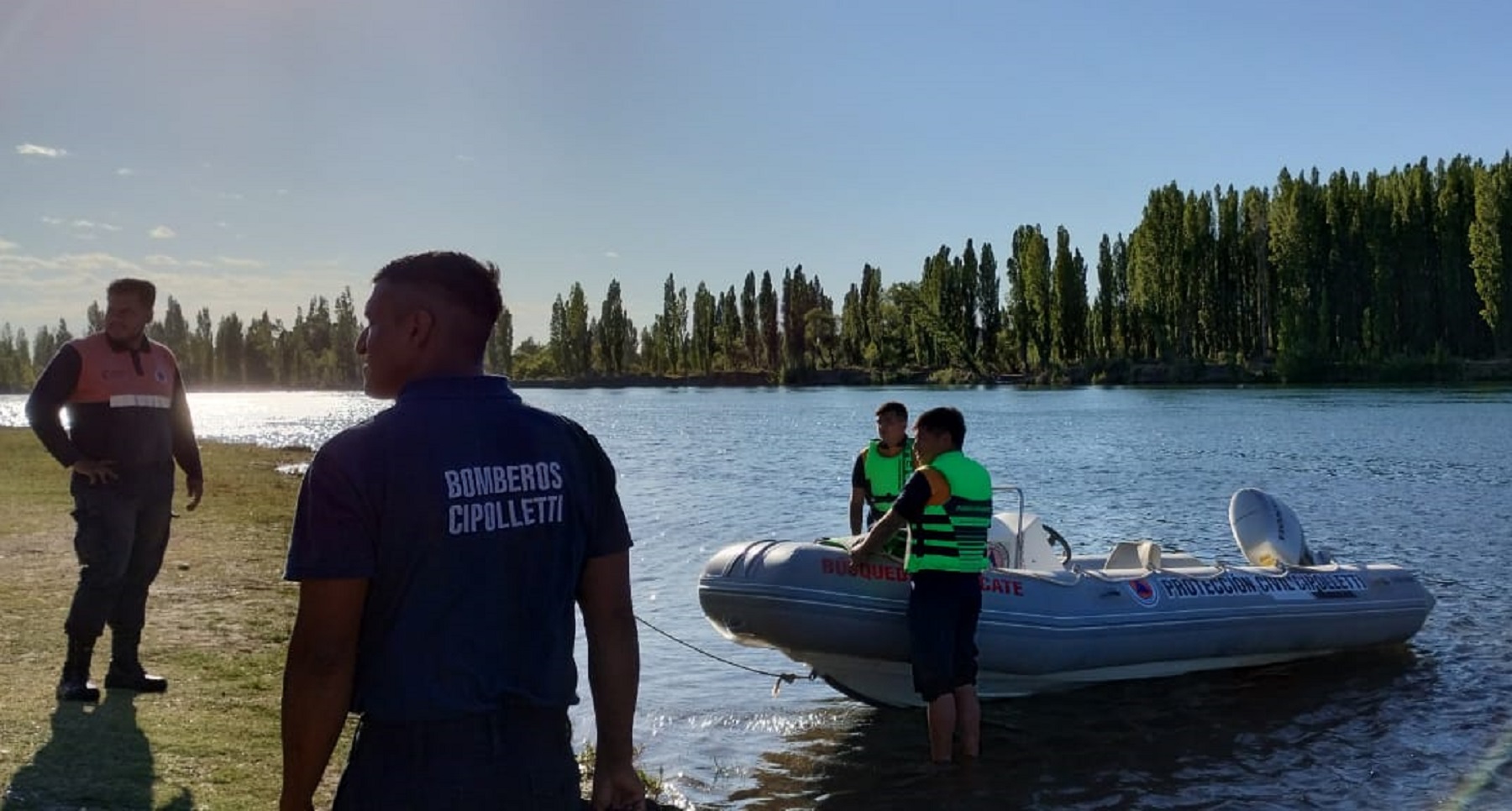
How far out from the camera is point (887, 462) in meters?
9.22

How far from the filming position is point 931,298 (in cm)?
10138

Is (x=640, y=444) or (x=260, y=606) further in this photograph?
(x=640, y=444)

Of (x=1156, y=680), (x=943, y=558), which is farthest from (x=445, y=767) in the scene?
(x=1156, y=680)

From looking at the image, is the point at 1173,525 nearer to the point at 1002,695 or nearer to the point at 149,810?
the point at 1002,695

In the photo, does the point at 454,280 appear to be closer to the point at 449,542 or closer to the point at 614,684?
the point at 449,542

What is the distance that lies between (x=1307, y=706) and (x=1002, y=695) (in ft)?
7.42

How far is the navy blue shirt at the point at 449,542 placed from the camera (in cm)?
217

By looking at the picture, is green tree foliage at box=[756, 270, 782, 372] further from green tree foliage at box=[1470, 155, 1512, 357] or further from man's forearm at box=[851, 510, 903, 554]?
man's forearm at box=[851, 510, 903, 554]

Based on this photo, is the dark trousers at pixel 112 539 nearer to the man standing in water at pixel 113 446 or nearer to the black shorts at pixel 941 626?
the man standing in water at pixel 113 446

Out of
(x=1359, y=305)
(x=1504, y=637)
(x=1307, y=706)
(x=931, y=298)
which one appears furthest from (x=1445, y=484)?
(x=931, y=298)

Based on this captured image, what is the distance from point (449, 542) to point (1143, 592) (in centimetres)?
805

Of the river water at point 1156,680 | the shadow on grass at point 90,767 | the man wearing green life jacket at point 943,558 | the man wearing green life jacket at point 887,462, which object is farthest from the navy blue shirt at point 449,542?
the man wearing green life jacket at point 887,462

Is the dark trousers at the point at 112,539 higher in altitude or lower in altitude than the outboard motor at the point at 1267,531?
higher

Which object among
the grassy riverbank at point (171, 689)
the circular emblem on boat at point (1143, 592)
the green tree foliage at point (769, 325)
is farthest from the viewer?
the green tree foliage at point (769, 325)
